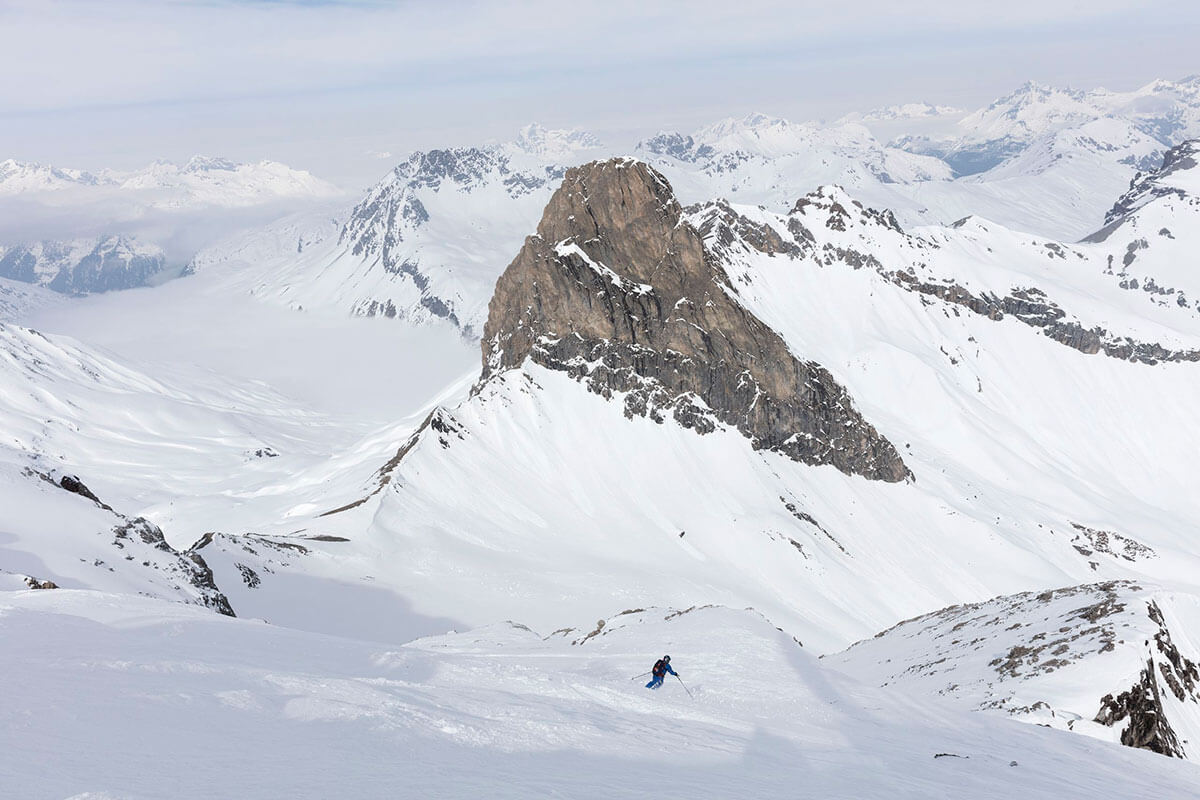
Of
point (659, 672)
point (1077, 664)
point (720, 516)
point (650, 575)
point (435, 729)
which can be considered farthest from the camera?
point (720, 516)

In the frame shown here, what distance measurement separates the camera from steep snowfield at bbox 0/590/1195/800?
29.3 ft

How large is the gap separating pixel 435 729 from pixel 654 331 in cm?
10203

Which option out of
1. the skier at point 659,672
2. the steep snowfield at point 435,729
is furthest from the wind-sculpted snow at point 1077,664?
the skier at point 659,672

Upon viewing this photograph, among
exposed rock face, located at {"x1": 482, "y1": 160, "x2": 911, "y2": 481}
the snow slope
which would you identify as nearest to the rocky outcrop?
the snow slope

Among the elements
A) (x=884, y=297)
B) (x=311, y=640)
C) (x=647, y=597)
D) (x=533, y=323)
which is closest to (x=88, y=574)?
(x=311, y=640)

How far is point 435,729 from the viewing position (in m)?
11.8

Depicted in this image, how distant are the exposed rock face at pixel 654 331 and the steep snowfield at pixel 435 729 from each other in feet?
288

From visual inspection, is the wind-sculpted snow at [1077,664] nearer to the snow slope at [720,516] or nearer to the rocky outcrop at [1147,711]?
the rocky outcrop at [1147,711]

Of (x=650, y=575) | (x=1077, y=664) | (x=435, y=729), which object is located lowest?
(x=650, y=575)

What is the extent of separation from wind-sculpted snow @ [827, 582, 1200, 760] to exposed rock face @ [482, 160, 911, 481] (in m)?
72.0

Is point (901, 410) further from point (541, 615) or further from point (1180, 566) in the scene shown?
point (541, 615)

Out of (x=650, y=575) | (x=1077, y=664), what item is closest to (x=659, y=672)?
(x=1077, y=664)

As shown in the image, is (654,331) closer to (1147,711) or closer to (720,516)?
(720,516)

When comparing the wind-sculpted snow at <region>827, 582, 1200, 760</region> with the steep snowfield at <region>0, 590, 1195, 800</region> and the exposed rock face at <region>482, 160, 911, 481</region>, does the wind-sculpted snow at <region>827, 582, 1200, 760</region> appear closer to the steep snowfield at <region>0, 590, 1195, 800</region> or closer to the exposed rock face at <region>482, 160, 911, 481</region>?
the steep snowfield at <region>0, 590, 1195, 800</region>
